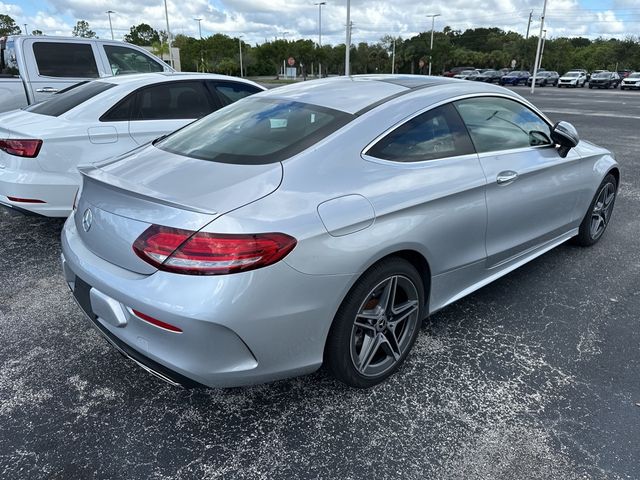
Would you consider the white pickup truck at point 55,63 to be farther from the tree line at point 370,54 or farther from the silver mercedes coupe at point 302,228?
the tree line at point 370,54

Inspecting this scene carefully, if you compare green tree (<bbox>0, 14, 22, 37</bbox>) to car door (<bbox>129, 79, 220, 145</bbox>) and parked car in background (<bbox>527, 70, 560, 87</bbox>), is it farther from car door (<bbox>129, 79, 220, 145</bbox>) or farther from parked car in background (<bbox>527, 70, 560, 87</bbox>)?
car door (<bbox>129, 79, 220, 145</bbox>)

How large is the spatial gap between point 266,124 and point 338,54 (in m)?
76.4

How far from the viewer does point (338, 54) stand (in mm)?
73875

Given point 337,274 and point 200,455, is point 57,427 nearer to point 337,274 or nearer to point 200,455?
point 200,455

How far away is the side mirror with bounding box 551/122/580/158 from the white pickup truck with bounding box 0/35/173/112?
20.4 feet

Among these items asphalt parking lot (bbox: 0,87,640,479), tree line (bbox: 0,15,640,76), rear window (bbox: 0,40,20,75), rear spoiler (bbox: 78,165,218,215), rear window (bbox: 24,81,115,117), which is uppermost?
tree line (bbox: 0,15,640,76)

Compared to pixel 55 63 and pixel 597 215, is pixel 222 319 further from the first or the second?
pixel 55 63

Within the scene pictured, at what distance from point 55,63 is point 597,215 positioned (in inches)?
286

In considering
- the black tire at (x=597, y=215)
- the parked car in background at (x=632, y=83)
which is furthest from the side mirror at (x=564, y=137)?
the parked car in background at (x=632, y=83)

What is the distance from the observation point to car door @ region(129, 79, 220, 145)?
4.69 meters

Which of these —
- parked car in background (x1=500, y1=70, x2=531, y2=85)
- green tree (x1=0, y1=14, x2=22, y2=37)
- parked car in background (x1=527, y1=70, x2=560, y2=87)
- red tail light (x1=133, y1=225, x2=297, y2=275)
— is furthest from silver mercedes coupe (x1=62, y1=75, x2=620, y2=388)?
green tree (x1=0, y1=14, x2=22, y2=37)

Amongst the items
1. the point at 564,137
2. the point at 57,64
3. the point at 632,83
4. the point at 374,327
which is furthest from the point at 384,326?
the point at 632,83

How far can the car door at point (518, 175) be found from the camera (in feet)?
9.65

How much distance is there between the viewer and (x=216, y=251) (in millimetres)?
1856
